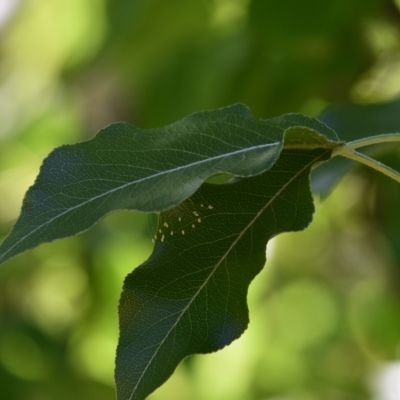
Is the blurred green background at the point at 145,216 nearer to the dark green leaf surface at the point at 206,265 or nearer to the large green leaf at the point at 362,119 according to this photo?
the large green leaf at the point at 362,119

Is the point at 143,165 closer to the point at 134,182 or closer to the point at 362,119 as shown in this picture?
the point at 134,182

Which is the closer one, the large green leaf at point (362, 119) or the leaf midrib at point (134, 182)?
the leaf midrib at point (134, 182)

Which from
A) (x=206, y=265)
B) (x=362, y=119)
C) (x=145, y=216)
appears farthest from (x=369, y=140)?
(x=145, y=216)

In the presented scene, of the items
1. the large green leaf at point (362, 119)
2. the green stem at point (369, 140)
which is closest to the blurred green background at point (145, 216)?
the large green leaf at point (362, 119)

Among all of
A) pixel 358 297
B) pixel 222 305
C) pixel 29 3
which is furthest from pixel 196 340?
pixel 358 297

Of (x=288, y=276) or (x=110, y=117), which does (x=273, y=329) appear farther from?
(x=110, y=117)

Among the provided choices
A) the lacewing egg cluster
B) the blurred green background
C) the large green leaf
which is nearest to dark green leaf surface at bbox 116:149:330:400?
the lacewing egg cluster

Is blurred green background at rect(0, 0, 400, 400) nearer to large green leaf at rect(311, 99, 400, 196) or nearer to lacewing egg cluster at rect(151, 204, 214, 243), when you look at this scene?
large green leaf at rect(311, 99, 400, 196)
